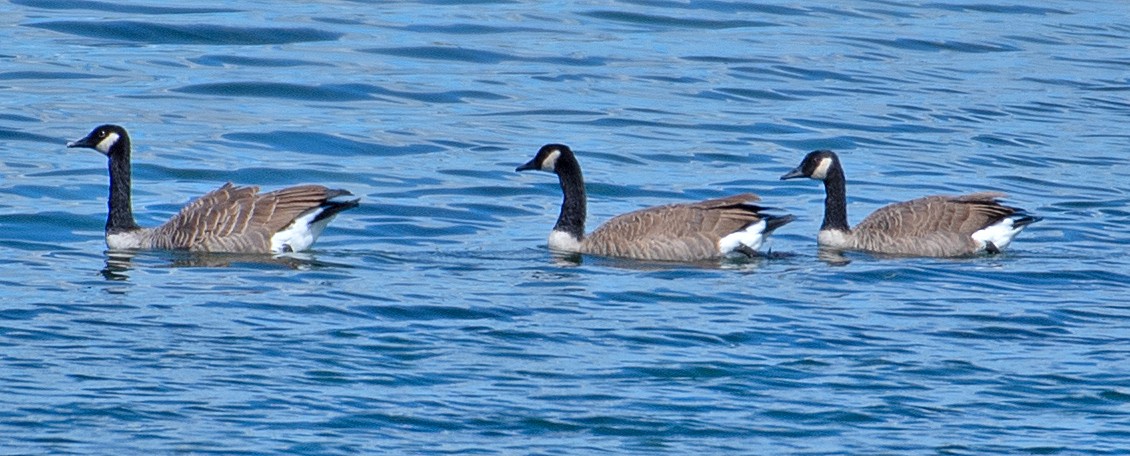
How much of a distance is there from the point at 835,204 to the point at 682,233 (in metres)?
1.59

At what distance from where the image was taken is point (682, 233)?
16.2 meters

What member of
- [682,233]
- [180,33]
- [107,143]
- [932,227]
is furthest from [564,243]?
[180,33]

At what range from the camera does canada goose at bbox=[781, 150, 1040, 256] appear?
16.6m

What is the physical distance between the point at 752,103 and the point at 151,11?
34.3 ft

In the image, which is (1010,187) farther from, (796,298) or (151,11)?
(151,11)

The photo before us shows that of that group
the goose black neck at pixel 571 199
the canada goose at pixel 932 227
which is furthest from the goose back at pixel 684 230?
the canada goose at pixel 932 227

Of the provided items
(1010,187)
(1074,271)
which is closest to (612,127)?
(1010,187)

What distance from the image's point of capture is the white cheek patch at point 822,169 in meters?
17.3

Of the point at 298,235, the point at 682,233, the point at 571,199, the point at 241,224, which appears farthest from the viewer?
the point at 571,199

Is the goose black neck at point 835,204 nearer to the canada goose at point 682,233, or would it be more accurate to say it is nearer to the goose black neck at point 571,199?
the canada goose at point 682,233

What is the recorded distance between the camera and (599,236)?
1662cm

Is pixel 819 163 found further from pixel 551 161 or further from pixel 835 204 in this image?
pixel 551 161

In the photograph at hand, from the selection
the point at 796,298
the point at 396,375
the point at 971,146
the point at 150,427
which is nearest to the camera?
the point at 150,427

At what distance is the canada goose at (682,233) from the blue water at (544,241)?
0.37m
